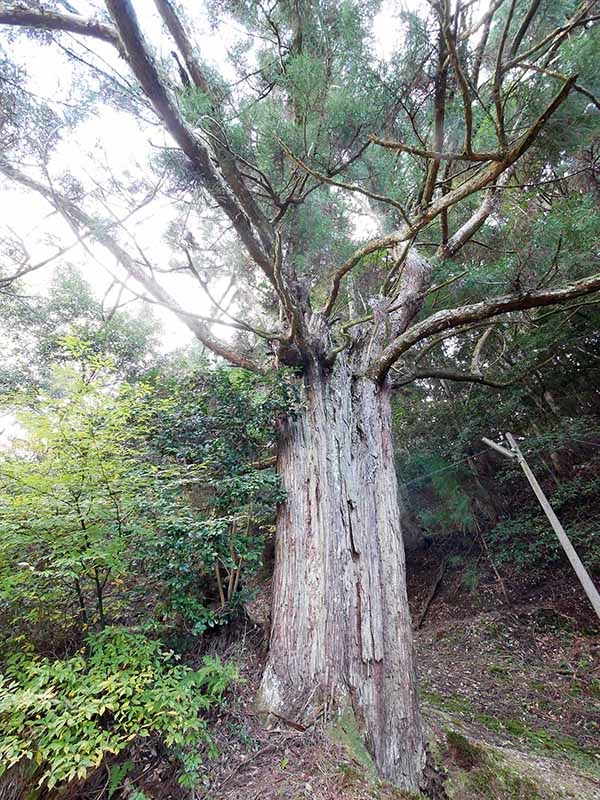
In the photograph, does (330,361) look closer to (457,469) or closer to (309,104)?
(309,104)

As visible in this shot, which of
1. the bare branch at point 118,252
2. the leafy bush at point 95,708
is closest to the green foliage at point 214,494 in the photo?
the leafy bush at point 95,708

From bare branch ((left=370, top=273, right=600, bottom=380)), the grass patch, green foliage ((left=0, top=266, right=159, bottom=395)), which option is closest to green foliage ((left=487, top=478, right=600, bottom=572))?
the grass patch

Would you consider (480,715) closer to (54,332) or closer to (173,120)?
(173,120)

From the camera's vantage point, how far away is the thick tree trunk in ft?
6.93

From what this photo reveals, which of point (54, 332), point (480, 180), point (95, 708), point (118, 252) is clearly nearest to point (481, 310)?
point (480, 180)

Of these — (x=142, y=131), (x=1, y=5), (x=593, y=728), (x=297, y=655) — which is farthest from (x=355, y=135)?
(x=593, y=728)

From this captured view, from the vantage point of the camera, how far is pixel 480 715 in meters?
3.57

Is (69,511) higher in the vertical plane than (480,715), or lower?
higher

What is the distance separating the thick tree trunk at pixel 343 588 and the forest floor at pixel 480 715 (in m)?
0.23

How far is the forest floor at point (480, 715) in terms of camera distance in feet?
5.72

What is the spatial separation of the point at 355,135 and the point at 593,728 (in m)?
6.40

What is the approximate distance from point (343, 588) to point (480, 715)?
9.11ft

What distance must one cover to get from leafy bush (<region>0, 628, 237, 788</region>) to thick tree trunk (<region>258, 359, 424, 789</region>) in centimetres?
50

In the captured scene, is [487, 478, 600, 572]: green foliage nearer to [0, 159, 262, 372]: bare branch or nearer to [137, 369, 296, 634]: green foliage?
[137, 369, 296, 634]: green foliage
